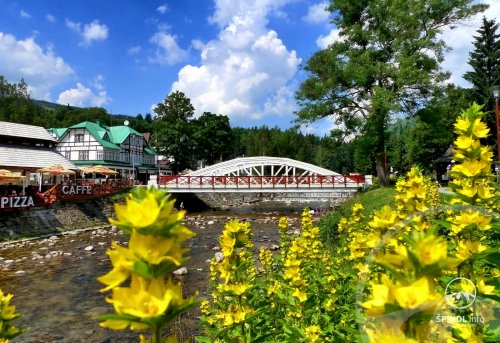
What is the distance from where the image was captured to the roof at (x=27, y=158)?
29.8 metres

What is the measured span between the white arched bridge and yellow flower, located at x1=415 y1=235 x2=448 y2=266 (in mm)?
31915

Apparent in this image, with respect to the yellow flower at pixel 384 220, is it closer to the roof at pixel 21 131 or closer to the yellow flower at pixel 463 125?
the yellow flower at pixel 463 125

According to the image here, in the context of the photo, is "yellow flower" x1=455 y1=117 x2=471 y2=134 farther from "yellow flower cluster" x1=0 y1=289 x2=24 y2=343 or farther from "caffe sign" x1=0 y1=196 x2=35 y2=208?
"caffe sign" x1=0 y1=196 x2=35 y2=208

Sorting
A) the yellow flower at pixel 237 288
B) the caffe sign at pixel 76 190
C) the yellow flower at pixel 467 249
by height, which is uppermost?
the caffe sign at pixel 76 190

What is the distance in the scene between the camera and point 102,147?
175ft

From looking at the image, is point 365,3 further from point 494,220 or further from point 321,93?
point 494,220

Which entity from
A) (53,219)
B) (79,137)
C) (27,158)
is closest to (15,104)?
(79,137)

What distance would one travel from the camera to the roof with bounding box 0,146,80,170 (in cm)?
2977

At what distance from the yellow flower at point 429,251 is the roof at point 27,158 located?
109ft

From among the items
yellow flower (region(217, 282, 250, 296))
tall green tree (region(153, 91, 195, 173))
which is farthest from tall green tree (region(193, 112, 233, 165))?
yellow flower (region(217, 282, 250, 296))

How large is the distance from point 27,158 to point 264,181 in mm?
20256

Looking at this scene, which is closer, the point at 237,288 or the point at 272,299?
the point at 237,288

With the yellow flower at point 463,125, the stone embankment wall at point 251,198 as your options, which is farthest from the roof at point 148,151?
the yellow flower at point 463,125

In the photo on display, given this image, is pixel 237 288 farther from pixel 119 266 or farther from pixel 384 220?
pixel 119 266
